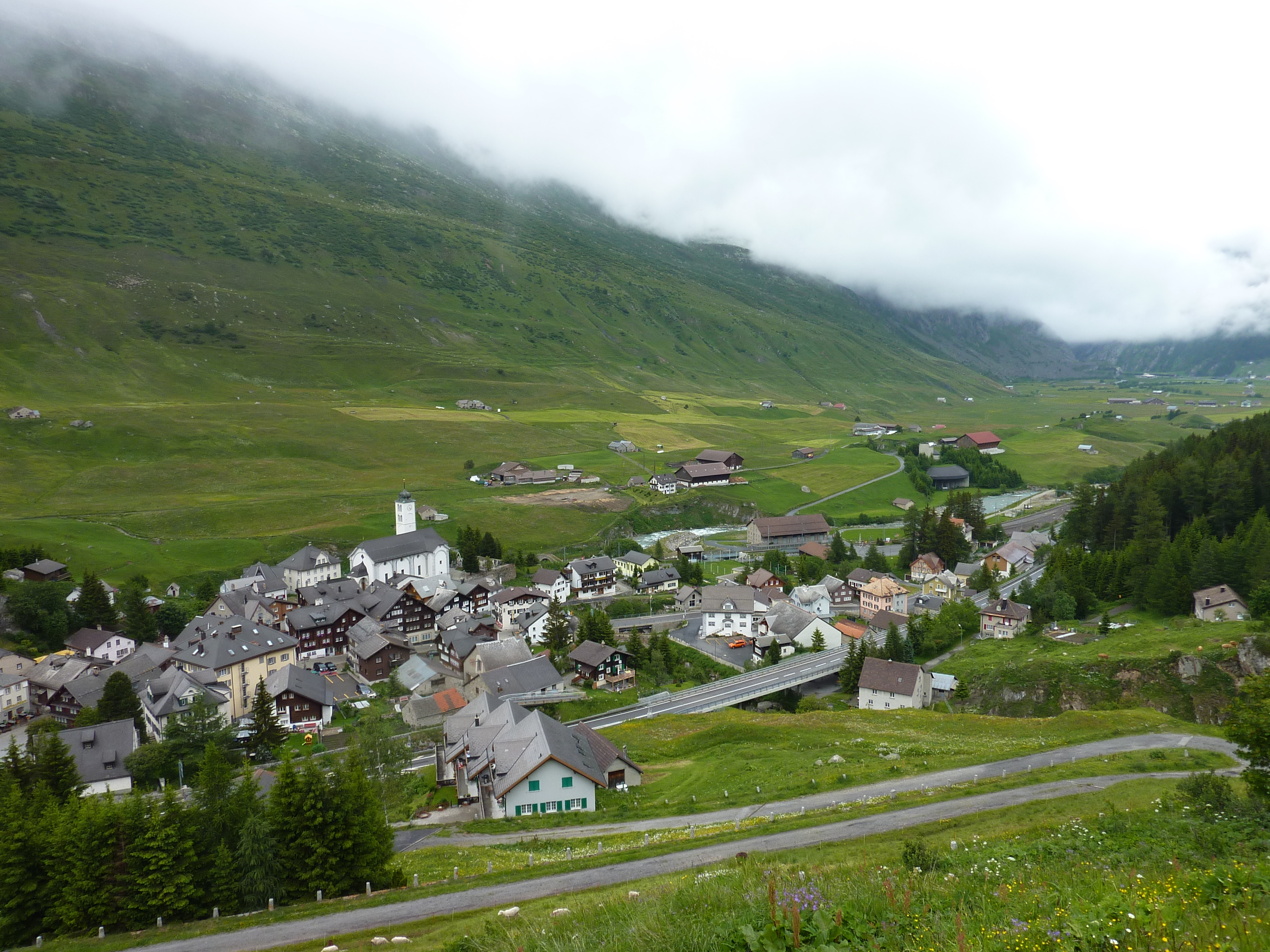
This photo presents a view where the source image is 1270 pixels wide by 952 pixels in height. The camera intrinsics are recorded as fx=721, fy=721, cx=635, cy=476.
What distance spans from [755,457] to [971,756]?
147482 mm

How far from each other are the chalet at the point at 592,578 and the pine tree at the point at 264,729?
1854 inches

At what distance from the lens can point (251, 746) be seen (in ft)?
198

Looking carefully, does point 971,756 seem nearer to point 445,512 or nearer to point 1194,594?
point 1194,594

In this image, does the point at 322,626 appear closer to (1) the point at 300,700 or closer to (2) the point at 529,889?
(1) the point at 300,700

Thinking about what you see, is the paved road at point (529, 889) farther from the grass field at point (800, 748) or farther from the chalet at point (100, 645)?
the chalet at point (100, 645)

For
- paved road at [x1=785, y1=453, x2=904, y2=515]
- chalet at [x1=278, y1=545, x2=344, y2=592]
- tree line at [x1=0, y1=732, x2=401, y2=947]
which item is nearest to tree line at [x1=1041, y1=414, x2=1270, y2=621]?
paved road at [x1=785, y1=453, x2=904, y2=515]

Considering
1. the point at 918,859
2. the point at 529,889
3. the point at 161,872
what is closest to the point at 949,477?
the point at 529,889

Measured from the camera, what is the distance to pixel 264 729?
6053 cm

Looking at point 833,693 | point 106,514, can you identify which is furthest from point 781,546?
point 106,514

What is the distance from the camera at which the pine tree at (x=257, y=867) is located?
29.1m

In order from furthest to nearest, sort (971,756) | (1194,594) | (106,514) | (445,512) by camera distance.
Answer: (445,512) → (106,514) → (1194,594) → (971,756)

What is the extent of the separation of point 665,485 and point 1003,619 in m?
82.0

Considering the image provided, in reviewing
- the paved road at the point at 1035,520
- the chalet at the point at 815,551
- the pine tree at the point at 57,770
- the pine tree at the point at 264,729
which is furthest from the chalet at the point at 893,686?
the paved road at the point at 1035,520

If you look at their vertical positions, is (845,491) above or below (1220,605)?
above
